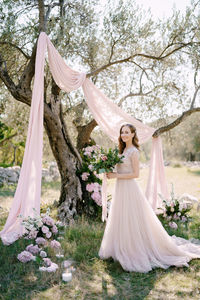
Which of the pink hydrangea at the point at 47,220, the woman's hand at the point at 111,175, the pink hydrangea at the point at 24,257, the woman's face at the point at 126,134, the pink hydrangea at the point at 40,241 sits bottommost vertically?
the pink hydrangea at the point at 24,257

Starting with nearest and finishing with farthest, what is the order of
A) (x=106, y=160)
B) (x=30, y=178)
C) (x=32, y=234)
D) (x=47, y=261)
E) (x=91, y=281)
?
1. (x=91, y=281)
2. (x=47, y=261)
3. (x=106, y=160)
4. (x=32, y=234)
5. (x=30, y=178)

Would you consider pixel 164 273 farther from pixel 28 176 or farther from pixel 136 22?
pixel 136 22

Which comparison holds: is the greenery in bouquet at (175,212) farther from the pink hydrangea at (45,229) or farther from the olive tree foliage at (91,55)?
the pink hydrangea at (45,229)

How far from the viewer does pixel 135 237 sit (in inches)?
167

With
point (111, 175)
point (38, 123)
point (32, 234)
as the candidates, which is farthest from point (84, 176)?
point (111, 175)

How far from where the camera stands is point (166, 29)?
7.20 metres

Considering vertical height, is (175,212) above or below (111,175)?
below

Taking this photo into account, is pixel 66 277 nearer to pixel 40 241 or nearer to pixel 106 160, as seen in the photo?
pixel 40 241

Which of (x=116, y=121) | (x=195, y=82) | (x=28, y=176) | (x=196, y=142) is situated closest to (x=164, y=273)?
(x=28, y=176)

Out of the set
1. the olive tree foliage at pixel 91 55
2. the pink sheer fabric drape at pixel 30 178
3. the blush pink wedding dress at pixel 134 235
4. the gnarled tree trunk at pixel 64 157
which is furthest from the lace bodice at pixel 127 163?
the gnarled tree trunk at pixel 64 157

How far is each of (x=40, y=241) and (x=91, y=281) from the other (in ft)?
4.07

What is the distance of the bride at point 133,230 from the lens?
13.8 ft

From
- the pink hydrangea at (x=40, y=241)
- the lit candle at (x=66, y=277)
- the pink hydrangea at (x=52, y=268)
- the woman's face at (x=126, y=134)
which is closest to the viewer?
the lit candle at (x=66, y=277)

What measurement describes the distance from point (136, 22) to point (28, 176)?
4524 millimetres
